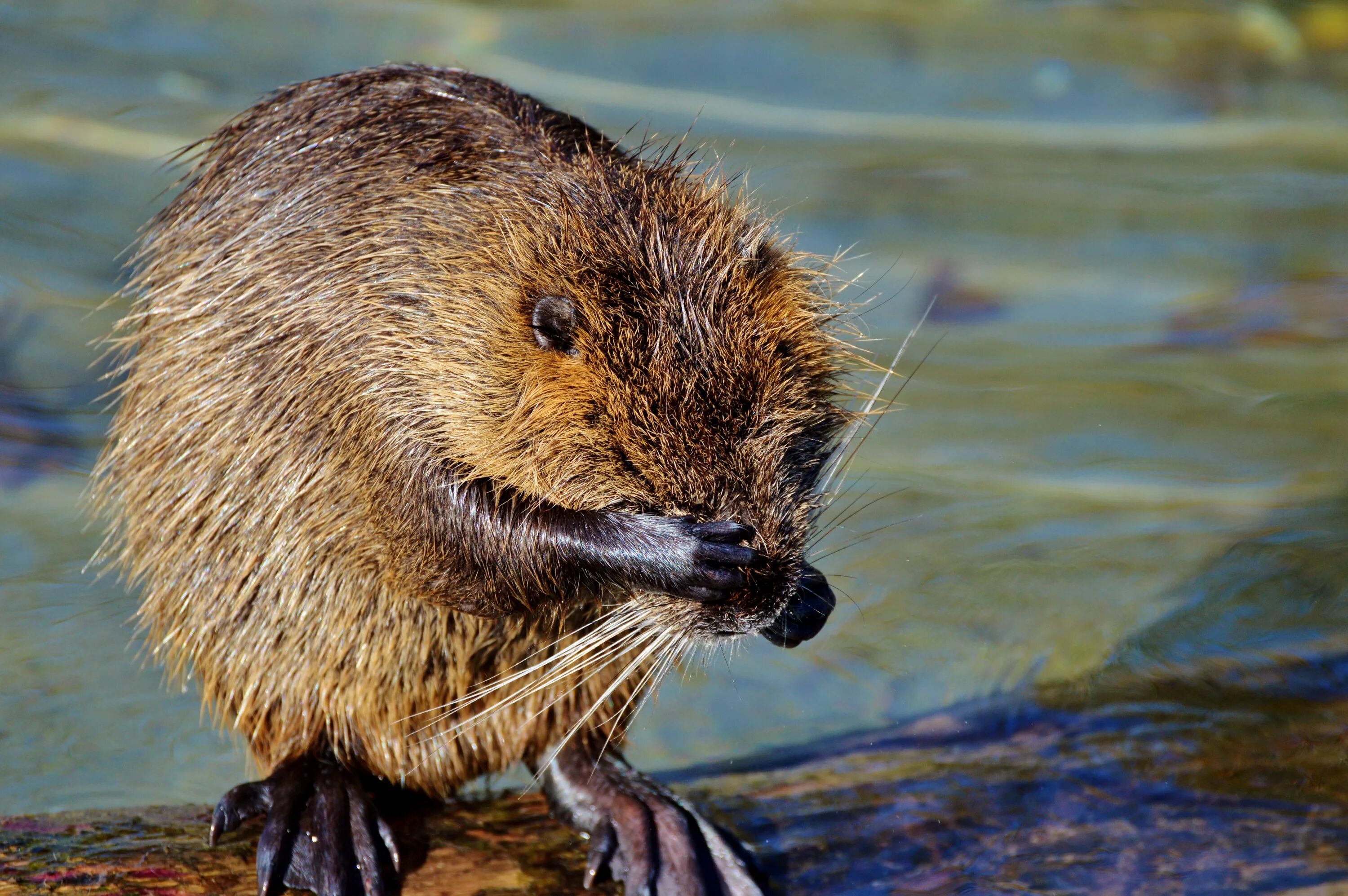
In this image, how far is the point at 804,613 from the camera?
2359mm

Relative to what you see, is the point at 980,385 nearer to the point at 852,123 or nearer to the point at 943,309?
the point at 943,309

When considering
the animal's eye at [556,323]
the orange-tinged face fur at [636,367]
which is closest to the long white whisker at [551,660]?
the orange-tinged face fur at [636,367]

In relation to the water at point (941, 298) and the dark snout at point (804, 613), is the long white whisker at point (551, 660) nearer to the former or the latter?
the dark snout at point (804, 613)

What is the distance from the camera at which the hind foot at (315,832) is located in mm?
2662

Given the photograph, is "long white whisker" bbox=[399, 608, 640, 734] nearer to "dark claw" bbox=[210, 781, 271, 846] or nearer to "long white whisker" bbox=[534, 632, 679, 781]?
"long white whisker" bbox=[534, 632, 679, 781]

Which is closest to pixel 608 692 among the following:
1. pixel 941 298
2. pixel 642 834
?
pixel 642 834

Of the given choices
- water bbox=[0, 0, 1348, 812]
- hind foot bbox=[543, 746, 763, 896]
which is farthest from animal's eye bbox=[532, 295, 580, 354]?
water bbox=[0, 0, 1348, 812]

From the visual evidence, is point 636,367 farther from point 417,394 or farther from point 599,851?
point 599,851

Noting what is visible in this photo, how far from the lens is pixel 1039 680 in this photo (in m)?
3.73

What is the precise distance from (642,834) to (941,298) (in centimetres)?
389

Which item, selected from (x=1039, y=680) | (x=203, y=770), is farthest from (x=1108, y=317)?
(x=203, y=770)

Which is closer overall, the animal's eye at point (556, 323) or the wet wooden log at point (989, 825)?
the animal's eye at point (556, 323)

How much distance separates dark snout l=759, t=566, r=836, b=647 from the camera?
2.34m

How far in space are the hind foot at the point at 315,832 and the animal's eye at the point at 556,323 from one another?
0.99 meters
